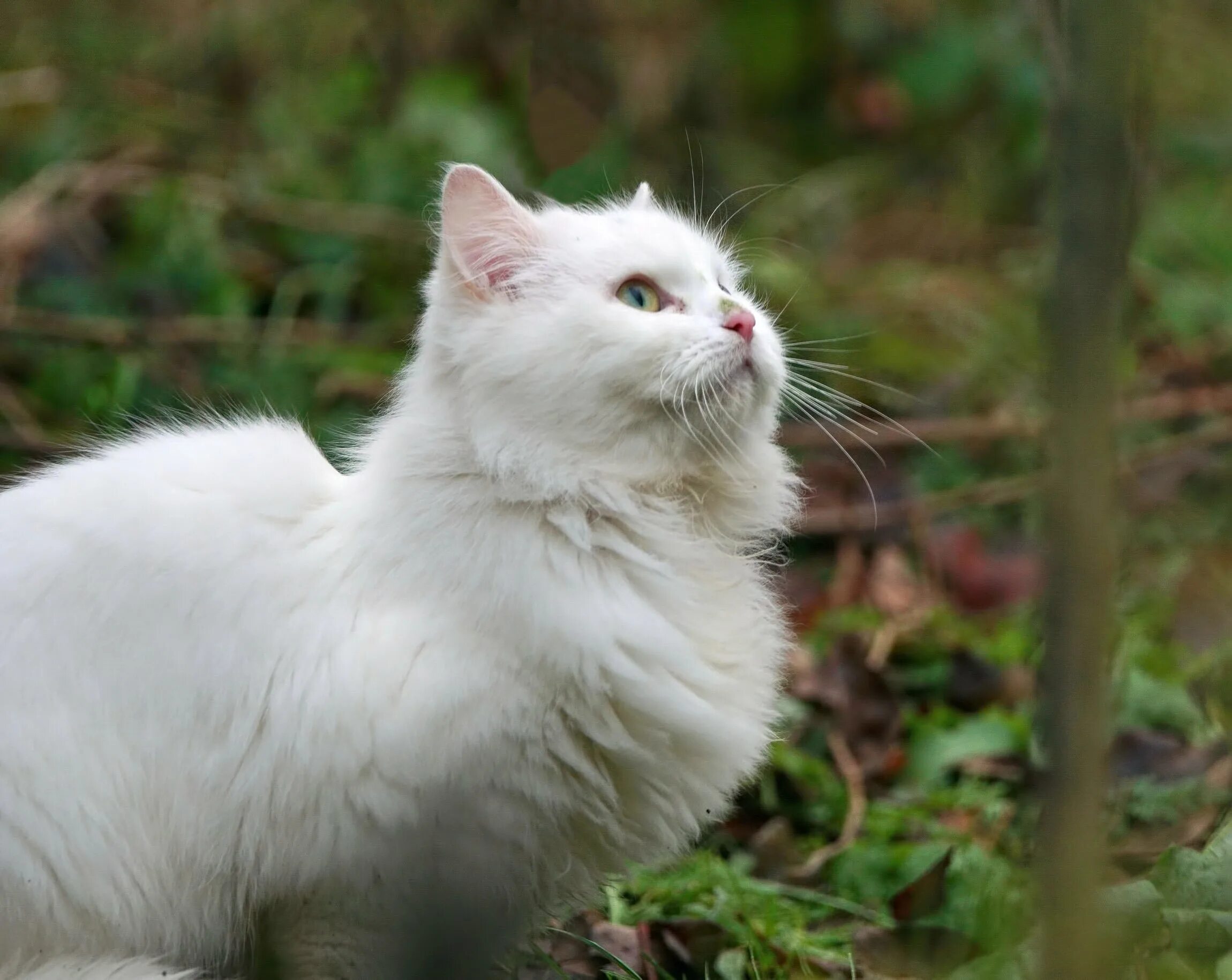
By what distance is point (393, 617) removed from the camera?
7.94ft

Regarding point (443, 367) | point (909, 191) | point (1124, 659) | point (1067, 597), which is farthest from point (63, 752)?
point (909, 191)

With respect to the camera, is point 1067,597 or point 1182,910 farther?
point 1182,910

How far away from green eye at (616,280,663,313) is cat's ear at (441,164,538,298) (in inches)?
8.1

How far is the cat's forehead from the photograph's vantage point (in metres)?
2.71

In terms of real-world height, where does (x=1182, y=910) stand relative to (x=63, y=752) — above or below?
above

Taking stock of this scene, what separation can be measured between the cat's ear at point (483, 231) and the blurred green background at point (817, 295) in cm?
57

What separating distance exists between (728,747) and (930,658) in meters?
2.11

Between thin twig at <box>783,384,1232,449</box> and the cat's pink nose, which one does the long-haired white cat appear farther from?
thin twig at <box>783,384,1232,449</box>

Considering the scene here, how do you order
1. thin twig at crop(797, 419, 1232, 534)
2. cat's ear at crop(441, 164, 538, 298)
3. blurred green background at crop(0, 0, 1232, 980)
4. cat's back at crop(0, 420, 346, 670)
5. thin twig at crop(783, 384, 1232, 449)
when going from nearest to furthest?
1. cat's back at crop(0, 420, 346, 670)
2. cat's ear at crop(441, 164, 538, 298)
3. blurred green background at crop(0, 0, 1232, 980)
4. thin twig at crop(797, 419, 1232, 534)
5. thin twig at crop(783, 384, 1232, 449)

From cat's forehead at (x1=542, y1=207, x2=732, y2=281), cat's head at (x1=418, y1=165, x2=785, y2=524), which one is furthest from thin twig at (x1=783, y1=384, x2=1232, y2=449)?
cat's head at (x1=418, y1=165, x2=785, y2=524)

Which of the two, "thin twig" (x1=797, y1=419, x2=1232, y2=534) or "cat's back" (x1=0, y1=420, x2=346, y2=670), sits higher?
"thin twig" (x1=797, y1=419, x2=1232, y2=534)

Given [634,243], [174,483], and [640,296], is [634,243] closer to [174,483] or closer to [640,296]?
[640,296]

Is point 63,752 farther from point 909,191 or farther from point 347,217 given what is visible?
point 909,191

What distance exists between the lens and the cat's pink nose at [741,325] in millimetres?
2627
